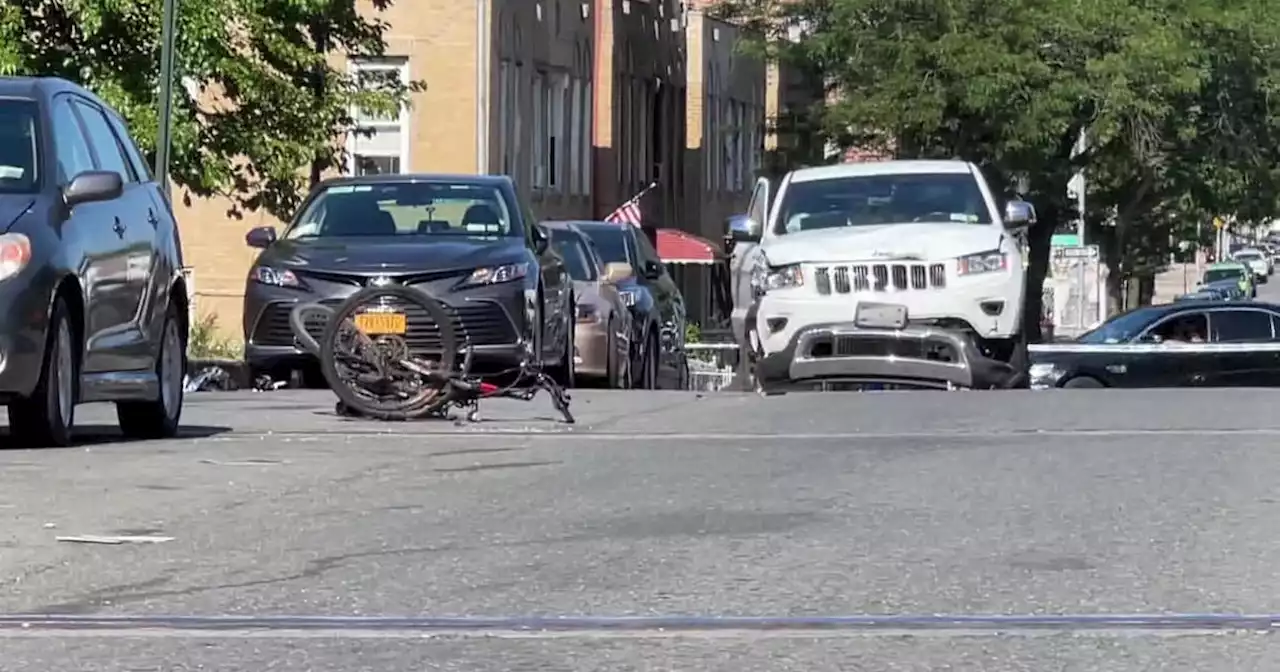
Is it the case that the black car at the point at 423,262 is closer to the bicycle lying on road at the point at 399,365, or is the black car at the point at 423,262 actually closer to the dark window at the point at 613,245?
the bicycle lying on road at the point at 399,365

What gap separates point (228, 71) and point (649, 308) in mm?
5075

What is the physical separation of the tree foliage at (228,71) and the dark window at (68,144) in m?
12.5

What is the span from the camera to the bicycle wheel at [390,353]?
14.1 metres

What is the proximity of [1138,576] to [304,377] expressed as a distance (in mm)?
11205

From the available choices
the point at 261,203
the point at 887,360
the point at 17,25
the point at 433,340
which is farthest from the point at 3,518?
the point at 261,203

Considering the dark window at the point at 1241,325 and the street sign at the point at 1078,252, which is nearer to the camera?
the dark window at the point at 1241,325

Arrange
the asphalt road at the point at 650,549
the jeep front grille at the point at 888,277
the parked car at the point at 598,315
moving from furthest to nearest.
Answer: the parked car at the point at 598,315, the jeep front grille at the point at 888,277, the asphalt road at the point at 650,549

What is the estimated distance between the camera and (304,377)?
727 inches

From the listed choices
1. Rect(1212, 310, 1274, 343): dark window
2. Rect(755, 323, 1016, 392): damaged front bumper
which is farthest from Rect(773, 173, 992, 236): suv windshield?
Rect(1212, 310, 1274, 343): dark window

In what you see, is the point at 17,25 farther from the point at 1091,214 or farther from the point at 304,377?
the point at 1091,214

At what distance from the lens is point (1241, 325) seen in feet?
88.3

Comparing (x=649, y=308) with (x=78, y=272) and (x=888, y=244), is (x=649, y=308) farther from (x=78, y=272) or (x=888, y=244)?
(x=78, y=272)

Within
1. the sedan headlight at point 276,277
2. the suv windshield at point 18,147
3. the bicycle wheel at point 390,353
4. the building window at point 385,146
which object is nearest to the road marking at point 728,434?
the bicycle wheel at point 390,353

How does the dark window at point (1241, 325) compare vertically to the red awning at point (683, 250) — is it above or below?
above
